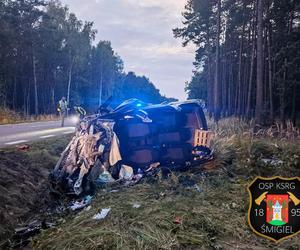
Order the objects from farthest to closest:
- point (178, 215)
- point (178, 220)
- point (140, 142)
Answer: point (140, 142), point (178, 215), point (178, 220)

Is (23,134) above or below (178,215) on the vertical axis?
above

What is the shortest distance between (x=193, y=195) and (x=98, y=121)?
282 centimetres

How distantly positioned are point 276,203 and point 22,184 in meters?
5.87

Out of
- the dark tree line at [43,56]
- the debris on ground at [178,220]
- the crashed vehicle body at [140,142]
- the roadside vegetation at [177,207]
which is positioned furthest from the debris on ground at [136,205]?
the dark tree line at [43,56]

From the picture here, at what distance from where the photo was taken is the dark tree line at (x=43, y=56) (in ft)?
128

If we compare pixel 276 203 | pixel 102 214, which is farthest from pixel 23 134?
pixel 276 203

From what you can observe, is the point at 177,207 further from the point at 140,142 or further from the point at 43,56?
the point at 43,56

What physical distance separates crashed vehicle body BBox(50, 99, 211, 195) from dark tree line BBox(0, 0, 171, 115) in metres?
20.8

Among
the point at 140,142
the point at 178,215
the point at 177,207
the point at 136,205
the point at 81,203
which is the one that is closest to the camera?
the point at 178,215

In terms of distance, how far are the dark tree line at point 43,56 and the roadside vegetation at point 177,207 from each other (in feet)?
68.4

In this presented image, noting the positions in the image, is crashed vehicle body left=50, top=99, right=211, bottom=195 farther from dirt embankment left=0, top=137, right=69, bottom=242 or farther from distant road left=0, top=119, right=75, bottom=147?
distant road left=0, top=119, right=75, bottom=147

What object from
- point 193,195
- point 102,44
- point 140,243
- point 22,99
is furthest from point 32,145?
point 102,44

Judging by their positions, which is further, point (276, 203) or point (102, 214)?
point (102, 214)

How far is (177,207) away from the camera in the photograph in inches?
187
